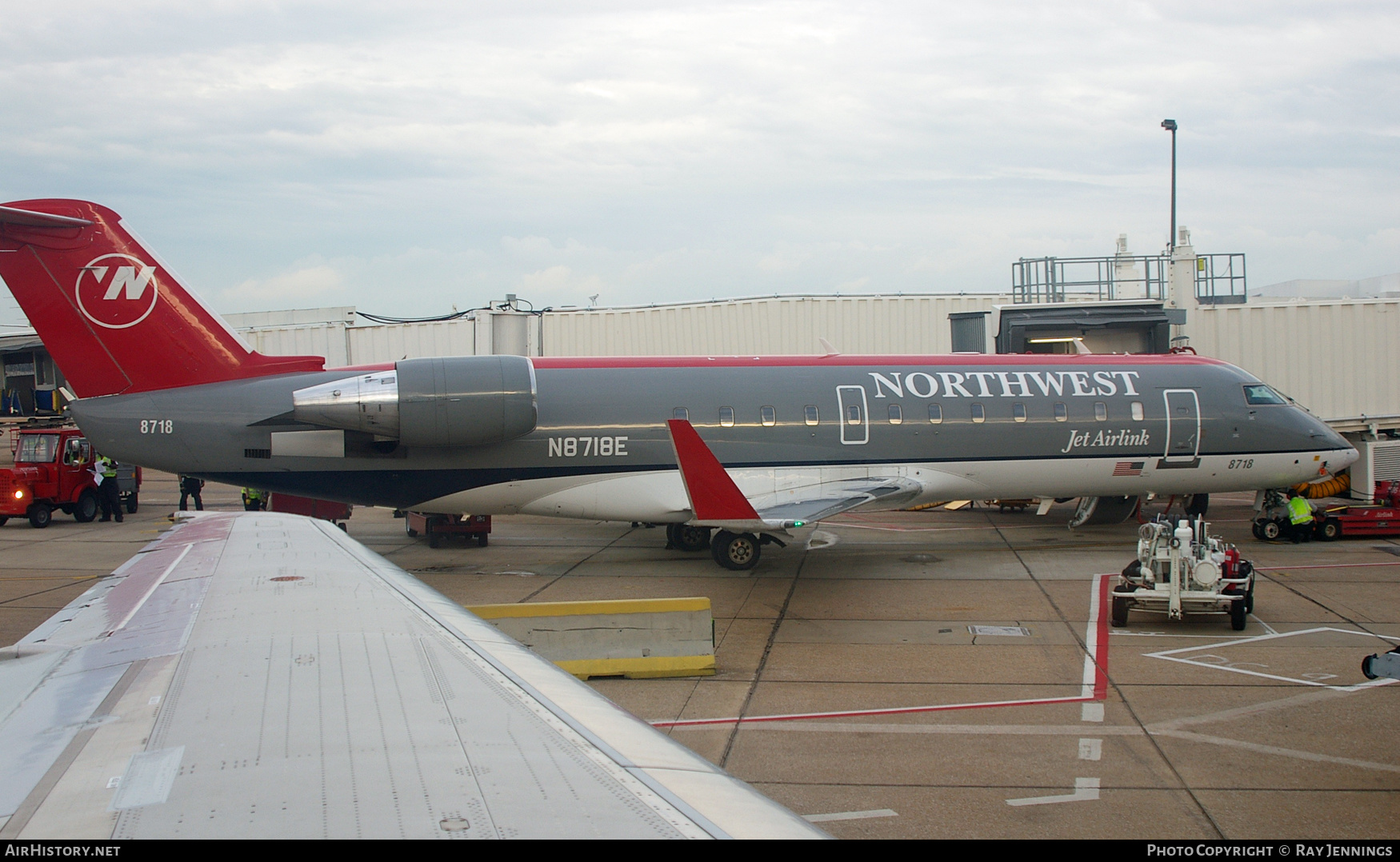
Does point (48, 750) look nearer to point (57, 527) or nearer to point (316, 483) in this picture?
point (316, 483)

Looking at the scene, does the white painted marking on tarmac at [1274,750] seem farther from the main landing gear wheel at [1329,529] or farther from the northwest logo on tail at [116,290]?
the northwest logo on tail at [116,290]

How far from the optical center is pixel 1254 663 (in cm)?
1022

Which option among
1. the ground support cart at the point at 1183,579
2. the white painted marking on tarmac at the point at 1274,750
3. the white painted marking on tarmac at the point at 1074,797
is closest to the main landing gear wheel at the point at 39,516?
the ground support cart at the point at 1183,579

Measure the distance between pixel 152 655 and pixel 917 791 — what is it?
5.14m

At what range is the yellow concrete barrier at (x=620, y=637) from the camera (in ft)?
33.1

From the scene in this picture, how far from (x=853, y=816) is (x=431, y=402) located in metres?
9.93

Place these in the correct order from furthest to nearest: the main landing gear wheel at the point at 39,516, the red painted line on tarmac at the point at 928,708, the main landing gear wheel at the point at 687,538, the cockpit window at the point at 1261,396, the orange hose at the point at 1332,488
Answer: the orange hose at the point at 1332,488, the main landing gear wheel at the point at 39,516, the main landing gear wheel at the point at 687,538, the cockpit window at the point at 1261,396, the red painted line on tarmac at the point at 928,708

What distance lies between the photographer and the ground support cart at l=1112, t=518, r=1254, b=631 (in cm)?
1146

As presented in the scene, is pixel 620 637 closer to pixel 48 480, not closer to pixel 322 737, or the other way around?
pixel 322 737

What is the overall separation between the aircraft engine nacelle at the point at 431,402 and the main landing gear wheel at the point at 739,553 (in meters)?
3.80

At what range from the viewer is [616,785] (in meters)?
2.78

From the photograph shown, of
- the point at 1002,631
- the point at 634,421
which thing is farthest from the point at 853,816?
the point at 634,421

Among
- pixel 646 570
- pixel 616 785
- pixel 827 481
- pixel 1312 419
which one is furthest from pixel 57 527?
pixel 1312 419

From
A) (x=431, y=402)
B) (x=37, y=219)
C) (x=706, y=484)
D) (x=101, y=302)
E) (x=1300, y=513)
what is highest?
(x=37, y=219)
